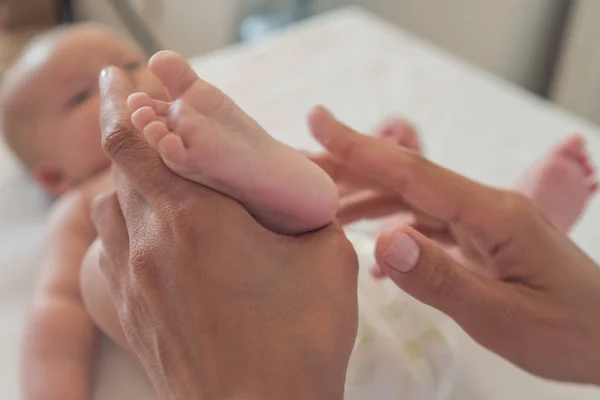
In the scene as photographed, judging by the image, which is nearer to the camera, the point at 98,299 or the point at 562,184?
the point at 98,299

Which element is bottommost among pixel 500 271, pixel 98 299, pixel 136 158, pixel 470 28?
pixel 470 28

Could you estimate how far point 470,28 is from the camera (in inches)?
71.4

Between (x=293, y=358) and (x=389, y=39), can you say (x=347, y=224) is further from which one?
(x=389, y=39)

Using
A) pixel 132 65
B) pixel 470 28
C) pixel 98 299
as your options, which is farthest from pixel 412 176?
pixel 470 28

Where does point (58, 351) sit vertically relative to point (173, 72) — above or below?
below

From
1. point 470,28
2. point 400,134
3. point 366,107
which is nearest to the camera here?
point 400,134

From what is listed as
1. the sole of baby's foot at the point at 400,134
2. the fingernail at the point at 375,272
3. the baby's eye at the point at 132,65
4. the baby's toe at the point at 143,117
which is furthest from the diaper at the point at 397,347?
the baby's eye at the point at 132,65

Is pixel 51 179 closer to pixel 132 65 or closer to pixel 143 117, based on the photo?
pixel 132 65

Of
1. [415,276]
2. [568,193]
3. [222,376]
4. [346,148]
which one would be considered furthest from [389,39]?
[222,376]

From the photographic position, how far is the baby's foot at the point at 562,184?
0.82 m

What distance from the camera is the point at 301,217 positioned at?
1.70 ft

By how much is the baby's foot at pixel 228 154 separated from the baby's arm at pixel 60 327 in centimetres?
33

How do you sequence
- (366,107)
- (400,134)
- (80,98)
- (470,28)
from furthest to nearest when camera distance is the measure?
1. (470,28)
2. (366,107)
3. (80,98)
4. (400,134)

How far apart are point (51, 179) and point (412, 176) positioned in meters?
0.62
